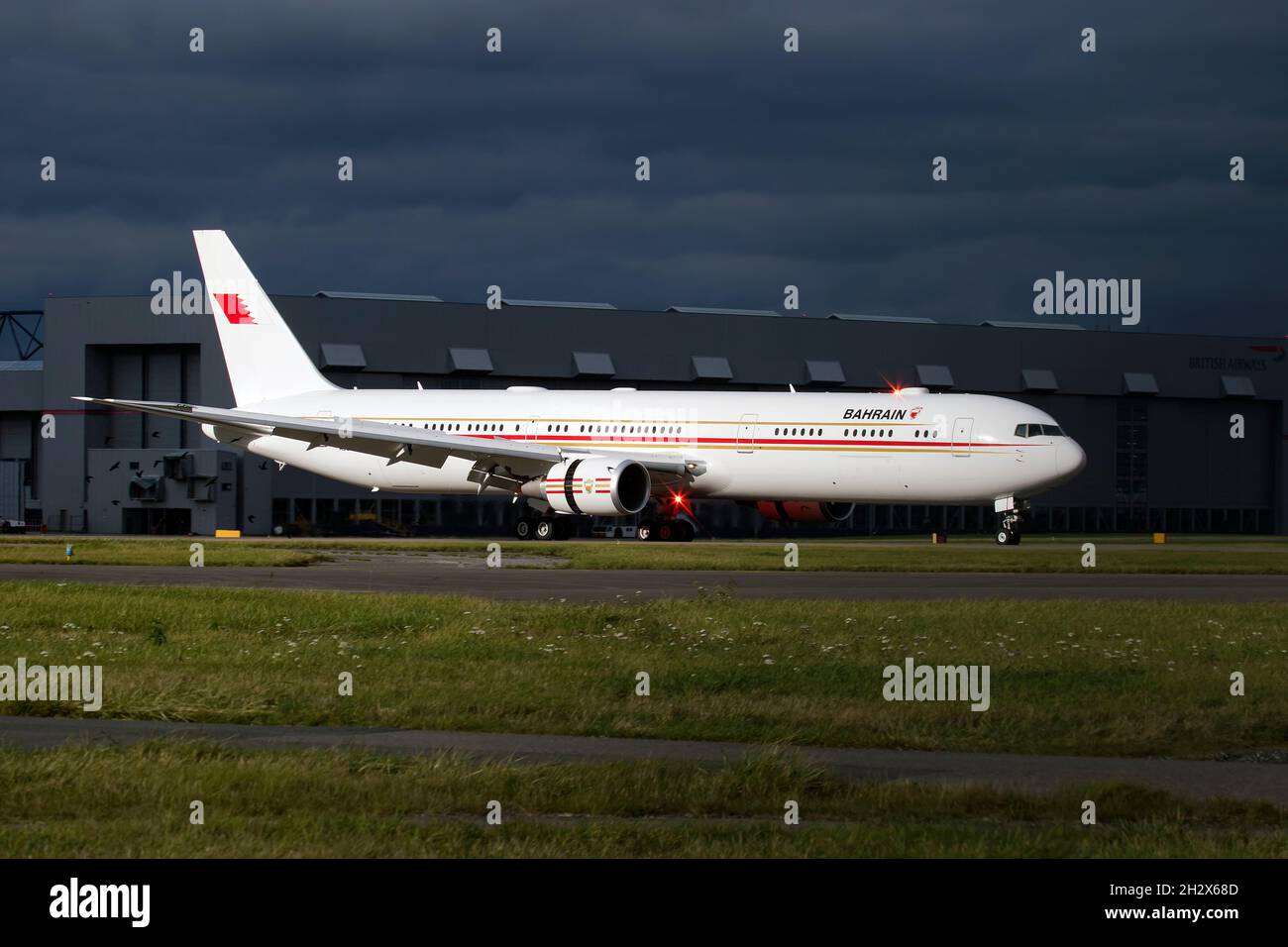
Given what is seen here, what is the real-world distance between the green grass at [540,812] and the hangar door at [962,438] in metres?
32.4

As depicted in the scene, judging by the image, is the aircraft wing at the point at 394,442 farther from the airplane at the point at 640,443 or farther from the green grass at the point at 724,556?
the green grass at the point at 724,556

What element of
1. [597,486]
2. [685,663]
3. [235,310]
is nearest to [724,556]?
[597,486]

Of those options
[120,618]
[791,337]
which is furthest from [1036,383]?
[120,618]

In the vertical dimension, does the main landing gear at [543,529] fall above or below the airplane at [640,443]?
below

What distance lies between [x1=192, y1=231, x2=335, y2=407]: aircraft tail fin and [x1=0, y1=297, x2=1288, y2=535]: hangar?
31.8ft

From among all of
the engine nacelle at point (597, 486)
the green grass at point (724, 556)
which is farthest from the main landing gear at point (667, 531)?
the green grass at point (724, 556)

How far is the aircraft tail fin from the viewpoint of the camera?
5103 centimetres

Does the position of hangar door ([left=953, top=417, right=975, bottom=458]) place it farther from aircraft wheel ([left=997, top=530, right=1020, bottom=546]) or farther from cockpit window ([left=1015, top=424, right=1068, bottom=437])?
aircraft wheel ([left=997, top=530, right=1020, bottom=546])

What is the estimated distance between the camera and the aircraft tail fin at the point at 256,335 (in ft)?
167

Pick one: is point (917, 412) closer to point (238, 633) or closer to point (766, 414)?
point (766, 414)

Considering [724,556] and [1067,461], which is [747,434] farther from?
[724,556]

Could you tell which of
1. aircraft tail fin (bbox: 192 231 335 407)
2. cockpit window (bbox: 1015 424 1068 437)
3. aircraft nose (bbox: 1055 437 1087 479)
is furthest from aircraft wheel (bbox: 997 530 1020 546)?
aircraft tail fin (bbox: 192 231 335 407)

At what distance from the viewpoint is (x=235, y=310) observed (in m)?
51.1
